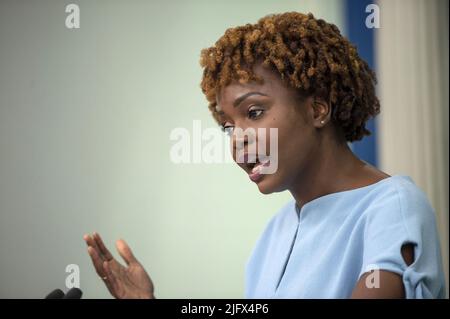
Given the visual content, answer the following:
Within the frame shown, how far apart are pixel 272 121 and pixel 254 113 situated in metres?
0.04

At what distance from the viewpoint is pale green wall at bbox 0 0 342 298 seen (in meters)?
1.52

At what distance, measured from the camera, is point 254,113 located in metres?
1.04

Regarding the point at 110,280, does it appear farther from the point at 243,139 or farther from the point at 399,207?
the point at 399,207

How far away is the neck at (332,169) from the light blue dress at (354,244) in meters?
0.02

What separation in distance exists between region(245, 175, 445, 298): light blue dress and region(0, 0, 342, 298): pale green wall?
0.35 metres

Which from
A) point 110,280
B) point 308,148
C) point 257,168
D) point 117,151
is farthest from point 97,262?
point 117,151

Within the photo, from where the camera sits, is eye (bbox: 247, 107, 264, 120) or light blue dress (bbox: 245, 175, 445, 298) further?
eye (bbox: 247, 107, 264, 120)

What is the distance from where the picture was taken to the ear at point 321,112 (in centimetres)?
107

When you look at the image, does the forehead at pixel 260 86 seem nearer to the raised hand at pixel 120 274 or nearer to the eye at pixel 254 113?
the eye at pixel 254 113

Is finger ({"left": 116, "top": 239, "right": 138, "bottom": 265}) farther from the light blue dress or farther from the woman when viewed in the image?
the light blue dress

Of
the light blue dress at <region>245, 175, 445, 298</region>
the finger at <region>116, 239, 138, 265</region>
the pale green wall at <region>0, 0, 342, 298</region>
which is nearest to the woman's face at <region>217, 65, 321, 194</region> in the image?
the light blue dress at <region>245, 175, 445, 298</region>

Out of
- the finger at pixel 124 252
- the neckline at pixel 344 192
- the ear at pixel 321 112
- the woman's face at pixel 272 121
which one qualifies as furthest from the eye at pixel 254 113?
the finger at pixel 124 252

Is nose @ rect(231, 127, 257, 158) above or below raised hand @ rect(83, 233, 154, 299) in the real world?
above
